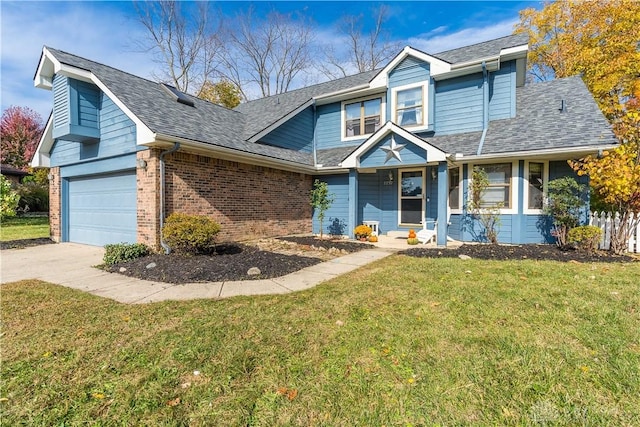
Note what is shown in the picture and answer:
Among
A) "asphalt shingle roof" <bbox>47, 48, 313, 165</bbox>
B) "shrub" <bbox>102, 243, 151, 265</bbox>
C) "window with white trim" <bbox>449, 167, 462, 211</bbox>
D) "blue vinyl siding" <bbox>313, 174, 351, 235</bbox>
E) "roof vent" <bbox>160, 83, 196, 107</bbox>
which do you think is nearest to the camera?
"shrub" <bbox>102, 243, 151, 265</bbox>

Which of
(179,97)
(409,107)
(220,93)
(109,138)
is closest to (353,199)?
(409,107)

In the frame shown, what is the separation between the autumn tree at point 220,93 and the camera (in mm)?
24586

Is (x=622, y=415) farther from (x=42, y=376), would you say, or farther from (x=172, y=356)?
(x=42, y=376)

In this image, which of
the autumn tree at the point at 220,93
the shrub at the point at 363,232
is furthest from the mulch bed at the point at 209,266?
the autumn tree at the point at 220,93

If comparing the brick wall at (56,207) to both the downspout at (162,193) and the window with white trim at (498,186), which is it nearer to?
the downspout at (162,193)

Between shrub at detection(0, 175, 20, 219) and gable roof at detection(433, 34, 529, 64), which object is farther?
shrub at detection(0, 175, 20, 219)

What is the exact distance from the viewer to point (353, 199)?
35.2 feet

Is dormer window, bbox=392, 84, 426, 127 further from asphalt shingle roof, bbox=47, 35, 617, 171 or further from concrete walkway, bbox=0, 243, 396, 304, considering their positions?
concrete walkway, bbox=0, 243, 396, 304

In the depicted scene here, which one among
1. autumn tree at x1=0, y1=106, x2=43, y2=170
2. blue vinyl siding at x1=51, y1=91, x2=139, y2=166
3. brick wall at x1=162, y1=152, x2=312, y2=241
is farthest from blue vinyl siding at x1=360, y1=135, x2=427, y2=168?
autumn tree at x1=0, y1=106, x2=43, y2=170

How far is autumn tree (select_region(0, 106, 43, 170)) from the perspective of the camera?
29359mm

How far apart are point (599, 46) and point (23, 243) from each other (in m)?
27.4

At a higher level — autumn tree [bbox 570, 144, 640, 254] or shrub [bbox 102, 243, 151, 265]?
autumn tree [bbox 570, 144, 640, 254]

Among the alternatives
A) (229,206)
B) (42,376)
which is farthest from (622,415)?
(229,206)

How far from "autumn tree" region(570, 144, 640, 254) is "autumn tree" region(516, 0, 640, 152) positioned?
8.70m
